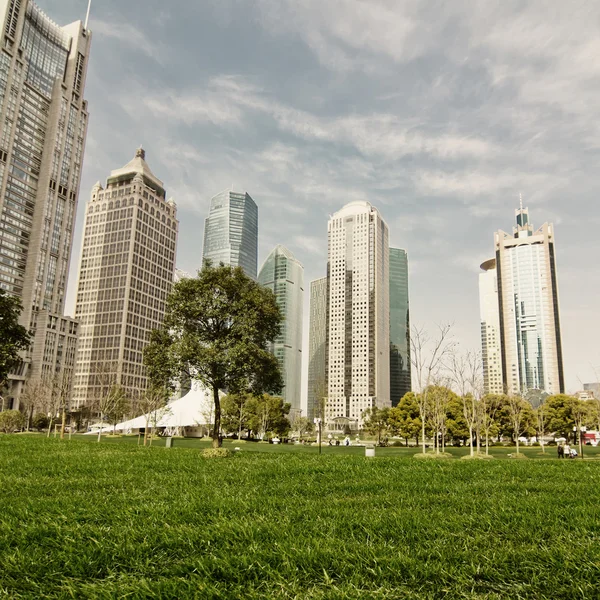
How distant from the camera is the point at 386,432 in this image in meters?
77.4

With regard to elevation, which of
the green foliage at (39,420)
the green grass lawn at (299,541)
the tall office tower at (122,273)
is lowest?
the green foliage at (39,420)

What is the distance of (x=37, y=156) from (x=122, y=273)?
4490 centimetres

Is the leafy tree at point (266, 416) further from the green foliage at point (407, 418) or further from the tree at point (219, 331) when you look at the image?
the tree at point (219, 331)

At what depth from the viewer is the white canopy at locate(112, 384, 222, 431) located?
59.4 metres

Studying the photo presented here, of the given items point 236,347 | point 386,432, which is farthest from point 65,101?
point 236,347

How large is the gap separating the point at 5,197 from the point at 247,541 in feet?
521

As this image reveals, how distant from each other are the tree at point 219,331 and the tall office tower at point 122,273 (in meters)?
138

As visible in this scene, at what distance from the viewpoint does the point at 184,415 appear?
6216 cm

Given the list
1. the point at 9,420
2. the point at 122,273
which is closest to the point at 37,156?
the point at 122,273

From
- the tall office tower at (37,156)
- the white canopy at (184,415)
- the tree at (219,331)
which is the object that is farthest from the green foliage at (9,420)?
the tall office tower at (37,156)

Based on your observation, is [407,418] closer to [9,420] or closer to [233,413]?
[233,413]

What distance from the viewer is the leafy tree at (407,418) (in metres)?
60.1

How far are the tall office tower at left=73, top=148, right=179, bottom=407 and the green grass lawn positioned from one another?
16029 centimetres

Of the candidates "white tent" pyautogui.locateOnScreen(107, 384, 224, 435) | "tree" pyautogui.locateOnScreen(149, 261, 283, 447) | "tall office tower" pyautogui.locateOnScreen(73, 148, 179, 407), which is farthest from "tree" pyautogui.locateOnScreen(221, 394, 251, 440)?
"tall office tower" pyautogui.locateOnScreen(73, 148, 179, 407)
